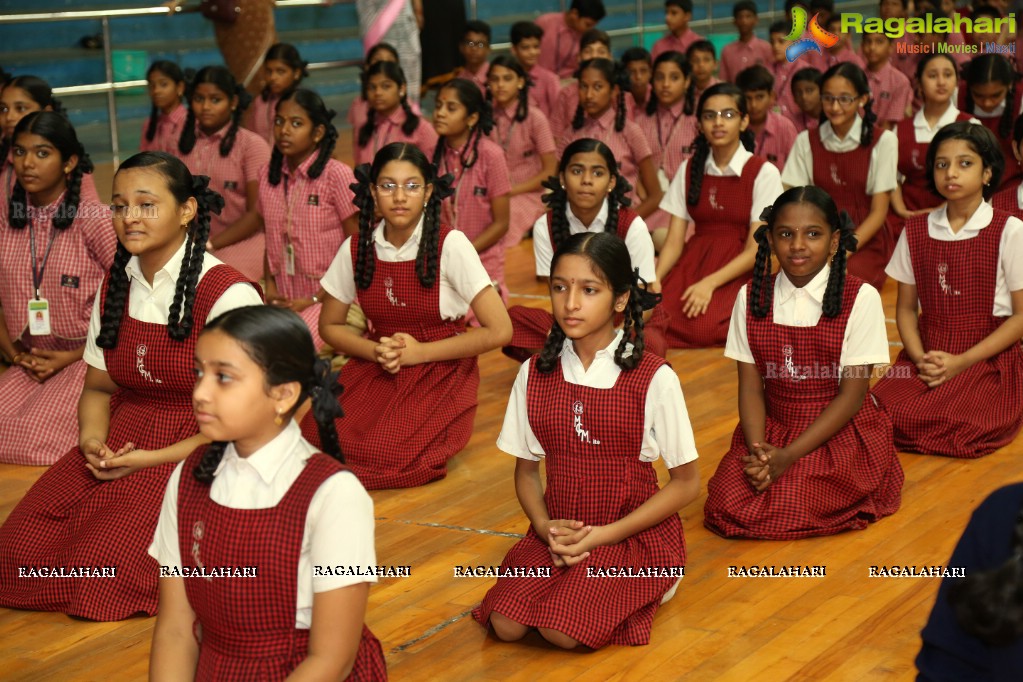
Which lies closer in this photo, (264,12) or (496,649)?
(496,649)

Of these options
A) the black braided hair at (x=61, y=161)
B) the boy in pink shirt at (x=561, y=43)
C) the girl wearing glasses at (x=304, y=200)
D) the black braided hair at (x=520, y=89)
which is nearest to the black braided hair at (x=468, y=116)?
the girl wearing glasses at (x=304, y=200)

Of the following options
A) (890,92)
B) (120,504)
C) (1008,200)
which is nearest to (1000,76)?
(1008,200)

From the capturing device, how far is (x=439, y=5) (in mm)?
9039

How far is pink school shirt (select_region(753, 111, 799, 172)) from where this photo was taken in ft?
21.7

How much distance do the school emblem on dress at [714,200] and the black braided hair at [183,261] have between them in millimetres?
2572

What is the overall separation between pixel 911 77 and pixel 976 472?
19.9 ft

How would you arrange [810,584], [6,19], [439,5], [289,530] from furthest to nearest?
[439,5] → [6,19] → [810,584] → [289,530]

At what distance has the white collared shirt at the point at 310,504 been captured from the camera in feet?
6.54

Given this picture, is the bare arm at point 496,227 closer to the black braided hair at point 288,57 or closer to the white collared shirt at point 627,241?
the white collared shirt at point 627,241

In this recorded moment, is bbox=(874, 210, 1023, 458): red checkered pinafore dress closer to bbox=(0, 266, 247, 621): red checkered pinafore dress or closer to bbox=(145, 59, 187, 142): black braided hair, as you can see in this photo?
bbox=(0, 266, 247, 621): red checkered pinafore dress

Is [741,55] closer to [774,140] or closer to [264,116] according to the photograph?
[774,140]

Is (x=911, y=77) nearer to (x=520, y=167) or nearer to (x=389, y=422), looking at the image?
(x=520, y=167)

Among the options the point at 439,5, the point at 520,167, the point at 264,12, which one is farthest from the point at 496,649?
the point at 439,5

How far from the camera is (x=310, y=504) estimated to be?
2.03 meters
